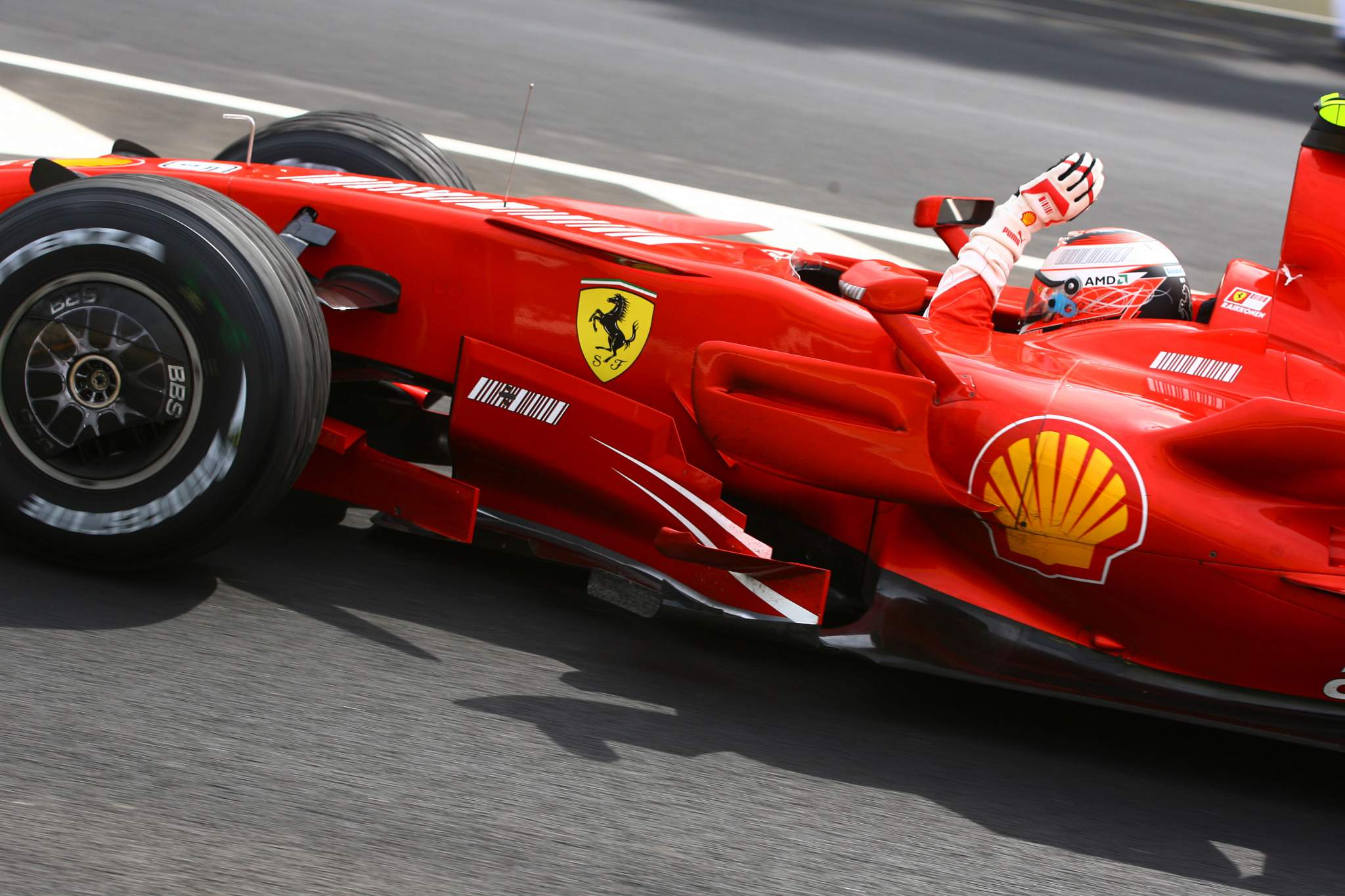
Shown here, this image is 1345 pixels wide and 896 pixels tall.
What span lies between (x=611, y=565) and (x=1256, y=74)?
11.2 m

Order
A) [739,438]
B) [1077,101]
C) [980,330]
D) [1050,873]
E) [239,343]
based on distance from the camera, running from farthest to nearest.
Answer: [1077,101]
[980,330]
[739,438]
[239,343]
[1050,873]

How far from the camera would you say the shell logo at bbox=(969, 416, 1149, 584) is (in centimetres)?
300

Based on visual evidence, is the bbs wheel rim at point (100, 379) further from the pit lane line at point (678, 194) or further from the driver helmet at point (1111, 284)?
the pit lane line at point (678, 194)

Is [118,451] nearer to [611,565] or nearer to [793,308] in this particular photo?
[611,565]

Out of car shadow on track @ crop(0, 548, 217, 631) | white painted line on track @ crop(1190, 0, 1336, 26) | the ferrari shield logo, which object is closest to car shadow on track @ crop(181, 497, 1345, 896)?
car shadow on track @ crop(0, 548, 217, 631)

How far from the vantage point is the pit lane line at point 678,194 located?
6.81m

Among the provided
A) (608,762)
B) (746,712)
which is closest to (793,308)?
(746,712)

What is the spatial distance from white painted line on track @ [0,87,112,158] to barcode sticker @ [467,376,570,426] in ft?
11.9

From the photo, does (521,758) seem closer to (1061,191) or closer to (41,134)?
(1061,191)

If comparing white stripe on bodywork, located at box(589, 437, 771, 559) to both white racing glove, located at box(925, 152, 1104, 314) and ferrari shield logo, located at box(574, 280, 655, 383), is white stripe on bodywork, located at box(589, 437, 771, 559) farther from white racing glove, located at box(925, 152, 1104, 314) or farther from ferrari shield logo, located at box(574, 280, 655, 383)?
white racing glove, located at box(925, 152, 1104, 314)

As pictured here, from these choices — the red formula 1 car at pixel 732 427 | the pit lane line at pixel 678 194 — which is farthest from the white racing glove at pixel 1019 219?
the pit lane line at pixel 678 194

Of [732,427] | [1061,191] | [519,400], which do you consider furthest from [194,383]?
[1061,191]

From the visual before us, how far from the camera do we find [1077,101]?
35.2 ft

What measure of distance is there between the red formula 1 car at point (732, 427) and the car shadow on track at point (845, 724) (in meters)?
0.17
